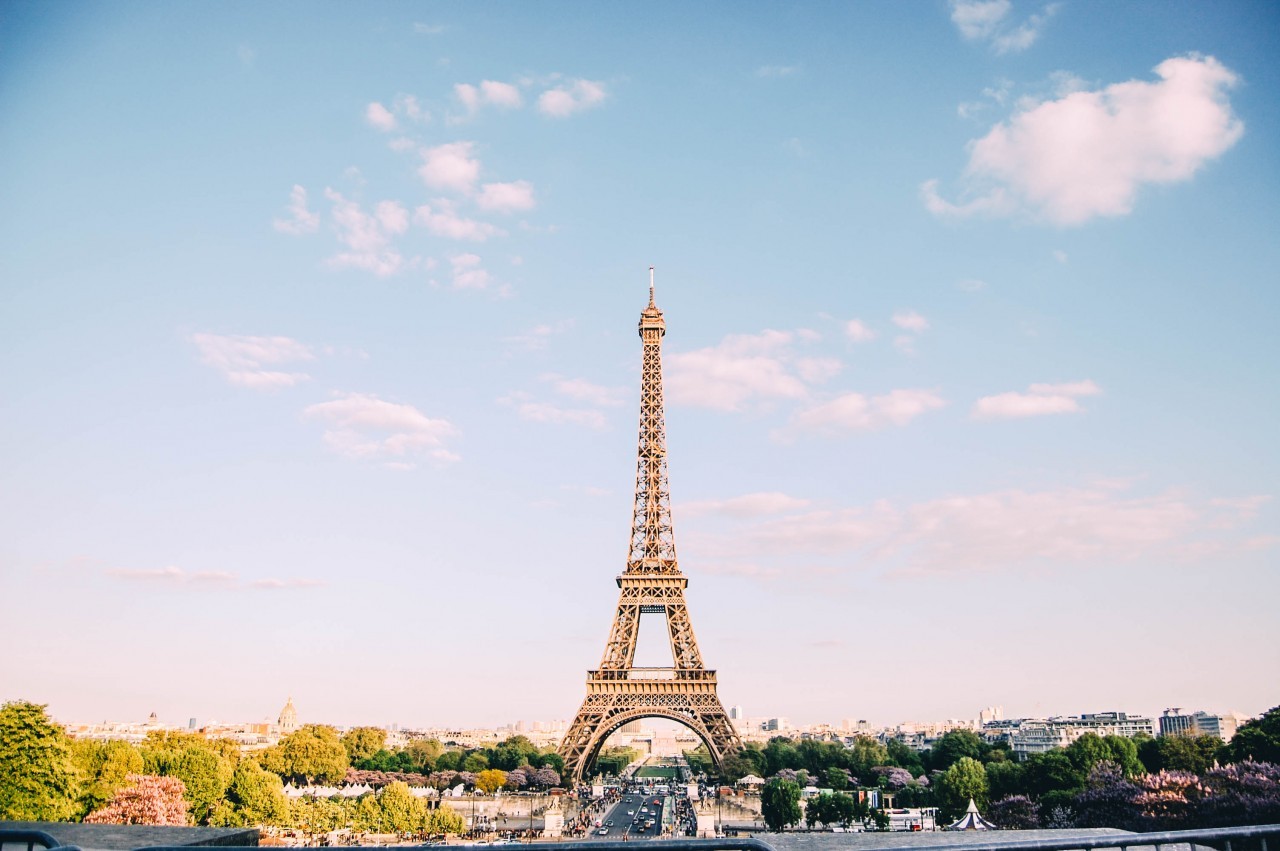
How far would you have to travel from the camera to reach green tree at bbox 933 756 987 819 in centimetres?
4741

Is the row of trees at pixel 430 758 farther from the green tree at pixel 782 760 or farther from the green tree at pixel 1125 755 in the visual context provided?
the green tree at pixel 1125 755

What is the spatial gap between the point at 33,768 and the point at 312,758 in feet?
126

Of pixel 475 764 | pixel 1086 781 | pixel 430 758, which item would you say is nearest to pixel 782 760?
pixel 475 764

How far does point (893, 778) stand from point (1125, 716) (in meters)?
78.7

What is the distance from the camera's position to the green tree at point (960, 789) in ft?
156

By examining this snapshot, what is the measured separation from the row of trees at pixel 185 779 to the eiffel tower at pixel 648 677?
9.72 meters

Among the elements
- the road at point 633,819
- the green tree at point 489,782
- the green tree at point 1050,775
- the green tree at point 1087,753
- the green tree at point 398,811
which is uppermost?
the green tree at point 1087,753

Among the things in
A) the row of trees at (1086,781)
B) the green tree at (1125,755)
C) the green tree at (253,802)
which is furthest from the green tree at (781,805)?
the green tree at (253,802)

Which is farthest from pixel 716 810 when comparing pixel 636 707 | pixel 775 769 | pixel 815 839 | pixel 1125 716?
pixel 1125 716

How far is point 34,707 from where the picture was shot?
29.3 metres

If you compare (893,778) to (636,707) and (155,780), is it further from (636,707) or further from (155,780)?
(155,780)

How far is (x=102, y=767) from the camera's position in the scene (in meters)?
39.4

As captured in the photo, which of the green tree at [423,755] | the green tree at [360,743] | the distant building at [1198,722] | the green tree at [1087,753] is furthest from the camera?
the distant building at [1198,722]

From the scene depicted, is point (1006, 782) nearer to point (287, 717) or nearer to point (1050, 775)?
point (1050, 775)
